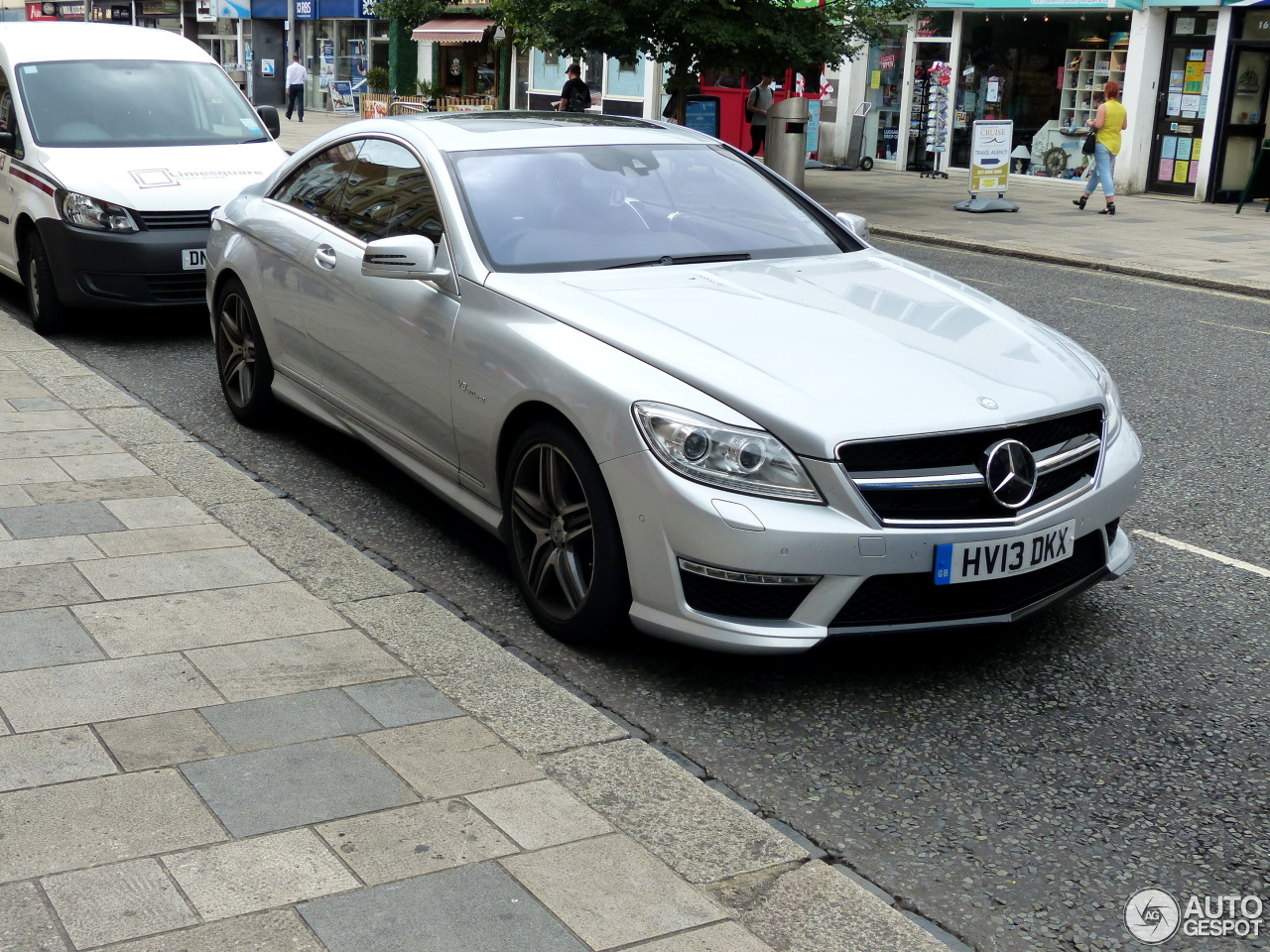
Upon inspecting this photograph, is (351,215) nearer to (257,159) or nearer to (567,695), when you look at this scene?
(567,695)

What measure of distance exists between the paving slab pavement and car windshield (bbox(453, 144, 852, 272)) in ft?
4.16

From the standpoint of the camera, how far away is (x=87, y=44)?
10156 millimetres

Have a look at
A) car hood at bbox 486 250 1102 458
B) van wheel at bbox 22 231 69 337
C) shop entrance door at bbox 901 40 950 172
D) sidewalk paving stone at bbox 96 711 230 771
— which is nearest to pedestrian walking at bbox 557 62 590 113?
shop entrance door at bbox 901 40 950 172

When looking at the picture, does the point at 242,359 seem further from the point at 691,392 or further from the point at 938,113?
the point at 938,113

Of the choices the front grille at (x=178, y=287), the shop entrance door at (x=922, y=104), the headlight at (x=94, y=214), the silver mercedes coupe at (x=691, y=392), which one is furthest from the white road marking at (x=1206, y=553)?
the shop entrance door at (x=922, y=104)

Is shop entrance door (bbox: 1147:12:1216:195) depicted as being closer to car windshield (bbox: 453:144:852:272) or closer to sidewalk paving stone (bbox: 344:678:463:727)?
car windshield (bbox: 453:144:852:272)

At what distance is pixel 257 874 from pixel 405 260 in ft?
7.97

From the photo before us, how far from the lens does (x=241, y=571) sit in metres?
4.87

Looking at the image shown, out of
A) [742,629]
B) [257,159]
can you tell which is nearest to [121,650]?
[742,629]

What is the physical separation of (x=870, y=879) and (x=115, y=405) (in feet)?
17.1

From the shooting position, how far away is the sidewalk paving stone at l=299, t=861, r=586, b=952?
2768mm

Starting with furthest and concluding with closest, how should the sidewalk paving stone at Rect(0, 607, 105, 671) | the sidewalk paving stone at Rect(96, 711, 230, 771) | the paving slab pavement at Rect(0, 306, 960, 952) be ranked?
the sidewalk paving stone at Rect(0, 607, 105, 671)
the sidewalk paving stone at Rect(96, 711, 230, 771)
the paving slab pavement at Rect(0, 306, 960, 952)

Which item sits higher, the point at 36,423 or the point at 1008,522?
the point at 1008,522

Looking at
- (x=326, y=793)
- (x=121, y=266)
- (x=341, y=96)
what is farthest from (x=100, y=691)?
(x=341, y=96)
